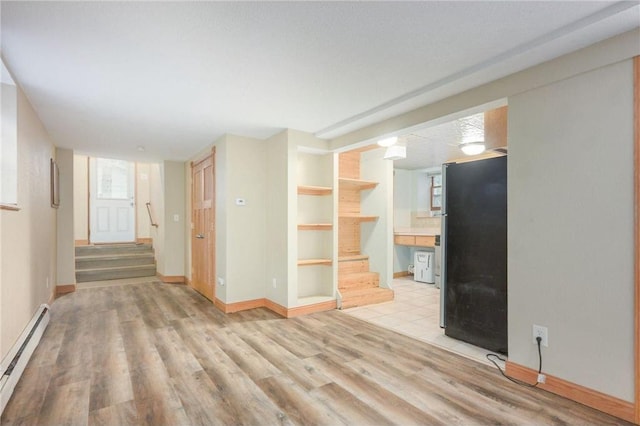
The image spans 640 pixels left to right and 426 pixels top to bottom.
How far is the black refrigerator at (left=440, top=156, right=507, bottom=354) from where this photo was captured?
267 centimetres

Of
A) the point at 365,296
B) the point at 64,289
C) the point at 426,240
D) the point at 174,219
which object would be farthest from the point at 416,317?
the point at 64,289

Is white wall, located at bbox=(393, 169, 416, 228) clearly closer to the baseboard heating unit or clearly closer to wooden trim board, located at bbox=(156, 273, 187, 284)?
wooden trim board, located at bbox=(156, 273, 187, 284)

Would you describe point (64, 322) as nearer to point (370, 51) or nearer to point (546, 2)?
point (370, 51)

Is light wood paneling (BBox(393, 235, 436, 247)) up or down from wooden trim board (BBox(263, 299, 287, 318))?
up

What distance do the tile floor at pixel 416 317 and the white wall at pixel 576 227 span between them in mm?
607

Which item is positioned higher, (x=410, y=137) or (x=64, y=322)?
(x=410, y=137)

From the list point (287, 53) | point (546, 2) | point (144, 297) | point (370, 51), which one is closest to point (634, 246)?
point (546, 2)

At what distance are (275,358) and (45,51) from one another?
8.98ft

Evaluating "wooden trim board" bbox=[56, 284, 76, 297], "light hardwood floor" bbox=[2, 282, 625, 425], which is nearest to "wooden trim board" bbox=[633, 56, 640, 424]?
"light hardwood floor" bbox=[2, 282, 625, 425]

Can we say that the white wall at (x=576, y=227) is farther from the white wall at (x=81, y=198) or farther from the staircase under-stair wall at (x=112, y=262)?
the white wall at (x=81, y=198)

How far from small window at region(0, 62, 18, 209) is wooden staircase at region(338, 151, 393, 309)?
3347 millimetres

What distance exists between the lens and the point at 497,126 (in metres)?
3.16

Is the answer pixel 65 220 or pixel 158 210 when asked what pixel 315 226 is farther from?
pixel 158 210

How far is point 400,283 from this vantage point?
19.2 feet
